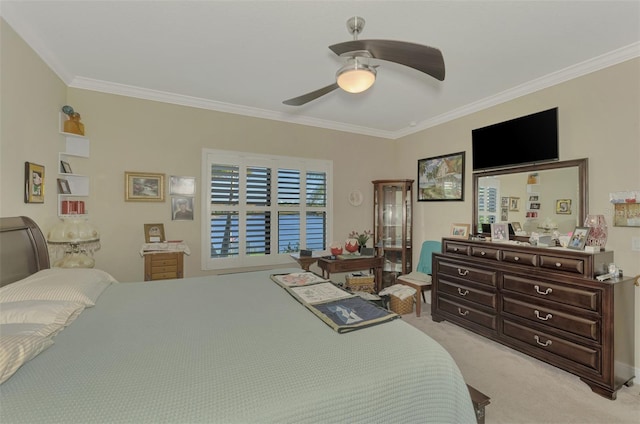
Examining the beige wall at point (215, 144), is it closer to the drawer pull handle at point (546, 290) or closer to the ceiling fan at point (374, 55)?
the drawer pull handle at point (546, 290)

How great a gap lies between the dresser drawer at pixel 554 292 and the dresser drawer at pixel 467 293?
0.66ft

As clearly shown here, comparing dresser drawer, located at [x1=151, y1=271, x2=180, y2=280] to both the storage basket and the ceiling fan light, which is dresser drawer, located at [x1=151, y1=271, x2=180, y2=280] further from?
the ceiling fan light

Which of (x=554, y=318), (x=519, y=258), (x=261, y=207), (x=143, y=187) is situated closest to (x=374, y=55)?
(x=519, y=258)

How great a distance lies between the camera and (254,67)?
2.72m

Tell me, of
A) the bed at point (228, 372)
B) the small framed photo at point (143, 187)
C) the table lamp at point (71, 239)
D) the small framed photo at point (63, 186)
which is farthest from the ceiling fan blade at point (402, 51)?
the small framed photo at point (63, 186)

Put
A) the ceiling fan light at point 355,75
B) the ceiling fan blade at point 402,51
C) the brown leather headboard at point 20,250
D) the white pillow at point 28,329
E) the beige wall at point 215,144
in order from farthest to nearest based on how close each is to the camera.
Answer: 1. the beige wall at point 215,144
2. the brown leather headboard at point 20,250
3. the ceiling fan light at point 355,75
4. the ceiling fan blade at point 402,51
5. the white pillow at point 28,329

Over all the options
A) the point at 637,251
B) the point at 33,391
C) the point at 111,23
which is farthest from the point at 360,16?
the point at 637,251

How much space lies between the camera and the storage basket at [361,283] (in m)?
3.88

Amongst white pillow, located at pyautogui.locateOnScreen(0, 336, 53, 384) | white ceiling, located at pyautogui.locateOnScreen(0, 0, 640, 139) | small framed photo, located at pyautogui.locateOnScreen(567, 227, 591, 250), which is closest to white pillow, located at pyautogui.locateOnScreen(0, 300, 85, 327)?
white pillow, located at pyautogui.locateOnScreen(0, 336, 53, 384)

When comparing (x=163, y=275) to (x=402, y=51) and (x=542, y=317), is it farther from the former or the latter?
(x=542, y=317)

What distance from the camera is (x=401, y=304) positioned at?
3613mm

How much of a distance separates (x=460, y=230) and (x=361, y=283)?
148 cm

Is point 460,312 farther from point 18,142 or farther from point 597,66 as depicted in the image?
point 18,142

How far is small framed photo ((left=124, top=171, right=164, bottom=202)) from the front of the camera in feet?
10.5
